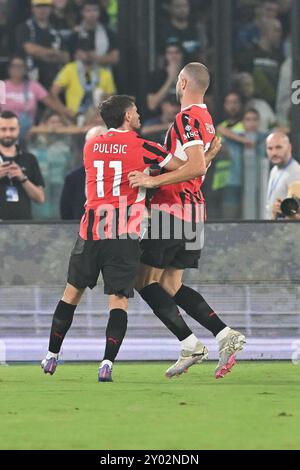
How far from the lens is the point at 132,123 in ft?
29.8

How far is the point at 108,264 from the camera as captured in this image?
9039mm

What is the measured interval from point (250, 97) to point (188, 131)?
4304mm

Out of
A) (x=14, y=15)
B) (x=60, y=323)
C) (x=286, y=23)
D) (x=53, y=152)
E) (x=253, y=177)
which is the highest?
(x=14, y=15)

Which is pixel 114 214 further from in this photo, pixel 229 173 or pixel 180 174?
pixel 229 173

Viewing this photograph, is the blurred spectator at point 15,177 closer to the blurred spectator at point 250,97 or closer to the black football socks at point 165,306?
the blurred spectator at point 250,97

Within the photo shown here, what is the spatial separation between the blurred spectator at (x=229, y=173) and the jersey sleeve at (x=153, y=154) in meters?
3.20

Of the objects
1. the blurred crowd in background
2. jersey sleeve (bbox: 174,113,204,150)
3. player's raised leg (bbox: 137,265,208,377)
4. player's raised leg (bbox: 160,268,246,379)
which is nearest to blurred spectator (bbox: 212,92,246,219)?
the blurred crowd in background

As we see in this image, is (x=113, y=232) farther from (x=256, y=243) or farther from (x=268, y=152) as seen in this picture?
(x=268, y=152)

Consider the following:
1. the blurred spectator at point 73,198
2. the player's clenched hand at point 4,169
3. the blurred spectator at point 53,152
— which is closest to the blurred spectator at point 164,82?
the blurred spectator at point 53,152

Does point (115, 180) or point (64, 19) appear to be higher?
point (64, 19)

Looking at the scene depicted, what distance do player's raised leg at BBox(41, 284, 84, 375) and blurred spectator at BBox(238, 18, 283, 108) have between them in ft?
14.5

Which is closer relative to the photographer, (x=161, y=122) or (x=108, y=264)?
(x=108, y=264)

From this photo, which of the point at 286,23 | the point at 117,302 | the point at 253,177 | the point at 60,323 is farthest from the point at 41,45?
the point at 117,302

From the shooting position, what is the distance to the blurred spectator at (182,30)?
13.2 m
